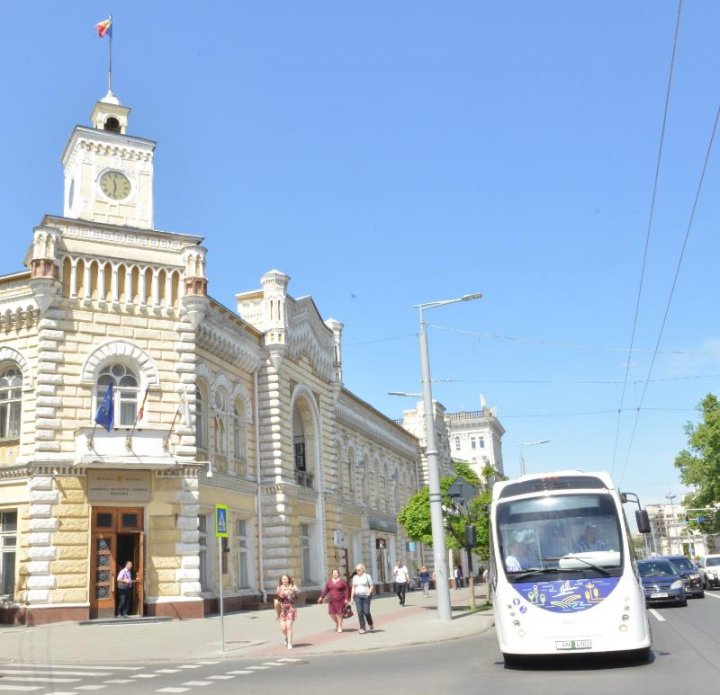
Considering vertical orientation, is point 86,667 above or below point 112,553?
below

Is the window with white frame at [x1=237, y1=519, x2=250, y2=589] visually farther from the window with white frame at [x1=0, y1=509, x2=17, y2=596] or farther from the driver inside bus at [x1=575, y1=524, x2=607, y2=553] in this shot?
the driver inside bus at [x1=575, y1=524, x2=607, y2=553]

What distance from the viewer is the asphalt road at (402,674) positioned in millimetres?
10641

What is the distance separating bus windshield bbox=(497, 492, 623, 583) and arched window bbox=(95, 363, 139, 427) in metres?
15.5

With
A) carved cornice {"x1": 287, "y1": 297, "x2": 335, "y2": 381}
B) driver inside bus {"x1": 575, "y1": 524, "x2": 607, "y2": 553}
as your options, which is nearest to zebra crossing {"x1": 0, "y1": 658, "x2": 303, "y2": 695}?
driver inside bus {"x1": 575, "y1": 524, "x2": 607, "y2": 553}

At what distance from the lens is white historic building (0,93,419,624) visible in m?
23.8

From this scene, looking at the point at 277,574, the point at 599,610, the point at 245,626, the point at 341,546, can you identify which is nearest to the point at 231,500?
the point at 277,574

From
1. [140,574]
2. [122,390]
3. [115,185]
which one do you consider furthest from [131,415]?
[115,185]

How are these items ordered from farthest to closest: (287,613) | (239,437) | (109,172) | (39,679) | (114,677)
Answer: (239,437) → (109,172) → (287,613) → (114,677) → (39,679)

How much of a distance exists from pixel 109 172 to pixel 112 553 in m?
13.7

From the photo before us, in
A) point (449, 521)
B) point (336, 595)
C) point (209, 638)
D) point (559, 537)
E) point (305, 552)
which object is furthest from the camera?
point (305, 552)

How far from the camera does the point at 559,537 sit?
12.8m

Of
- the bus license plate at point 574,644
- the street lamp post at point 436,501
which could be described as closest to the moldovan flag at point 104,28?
the street lamp post at point 436,501

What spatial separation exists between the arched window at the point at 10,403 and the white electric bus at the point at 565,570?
16999 mm

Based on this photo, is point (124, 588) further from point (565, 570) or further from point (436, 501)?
point (565, 570)
